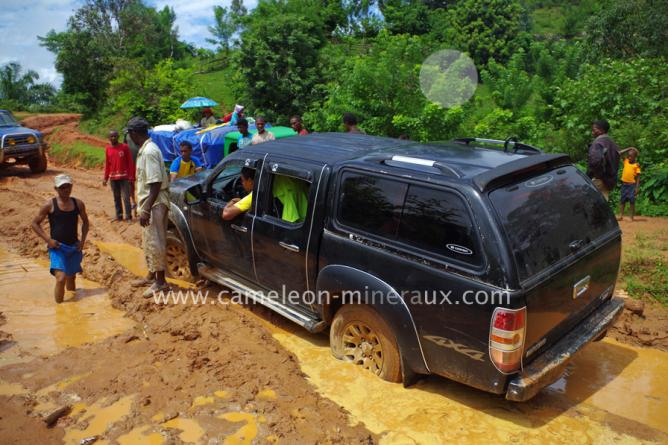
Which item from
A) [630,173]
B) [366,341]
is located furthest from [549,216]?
[630,173]

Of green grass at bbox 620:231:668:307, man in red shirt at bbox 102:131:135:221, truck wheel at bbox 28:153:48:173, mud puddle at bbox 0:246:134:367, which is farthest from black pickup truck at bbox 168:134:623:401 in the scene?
truck wheel at bbox 28:153:48:173

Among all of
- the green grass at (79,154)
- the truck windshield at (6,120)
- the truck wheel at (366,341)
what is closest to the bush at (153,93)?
the green grass at (79,154)

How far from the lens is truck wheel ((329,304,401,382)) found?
4.23m

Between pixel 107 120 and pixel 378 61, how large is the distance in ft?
49.7

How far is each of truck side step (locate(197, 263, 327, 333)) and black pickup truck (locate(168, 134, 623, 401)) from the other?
2cm

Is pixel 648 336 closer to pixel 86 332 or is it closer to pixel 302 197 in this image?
pixel 302 197

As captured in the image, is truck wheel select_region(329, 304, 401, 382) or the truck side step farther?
the truck side step

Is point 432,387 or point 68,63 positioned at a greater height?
point 68,63

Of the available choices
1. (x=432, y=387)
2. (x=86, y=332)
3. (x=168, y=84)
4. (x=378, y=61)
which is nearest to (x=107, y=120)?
(x=168, y=84)

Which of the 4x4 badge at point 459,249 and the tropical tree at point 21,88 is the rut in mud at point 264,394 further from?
the tropical tree at point 21,88

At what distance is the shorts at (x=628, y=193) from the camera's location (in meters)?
9.11

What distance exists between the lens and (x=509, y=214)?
359 centimetres

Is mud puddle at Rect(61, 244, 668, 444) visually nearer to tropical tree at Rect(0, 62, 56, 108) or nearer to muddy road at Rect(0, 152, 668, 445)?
muddy road at Rect(0, 152, 668, 445)

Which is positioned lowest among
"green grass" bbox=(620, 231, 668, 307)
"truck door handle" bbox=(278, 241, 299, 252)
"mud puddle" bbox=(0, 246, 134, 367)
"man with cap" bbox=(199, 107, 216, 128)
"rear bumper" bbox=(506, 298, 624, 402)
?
"mud puddle" bbox=(0, 246, 134, 367)
